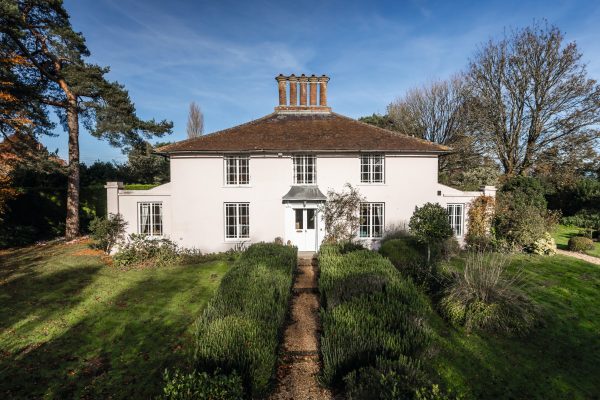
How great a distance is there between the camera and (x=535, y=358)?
6891 mm

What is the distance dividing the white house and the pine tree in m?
3.79

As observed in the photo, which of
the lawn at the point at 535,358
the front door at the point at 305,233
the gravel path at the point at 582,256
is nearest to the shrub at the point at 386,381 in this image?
the lawn at the point at 535,358

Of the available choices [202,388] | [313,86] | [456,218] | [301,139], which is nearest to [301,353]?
[202,388]

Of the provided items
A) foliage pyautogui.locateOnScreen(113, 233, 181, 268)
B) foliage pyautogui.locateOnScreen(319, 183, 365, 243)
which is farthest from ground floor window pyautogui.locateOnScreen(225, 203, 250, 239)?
foliage pyautogui.locateOnScreen(319, 183, 365, 243)

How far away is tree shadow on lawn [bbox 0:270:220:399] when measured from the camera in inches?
224

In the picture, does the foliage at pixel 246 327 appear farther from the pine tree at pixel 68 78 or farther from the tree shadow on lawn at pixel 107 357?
the pine tree at pixel 68 78

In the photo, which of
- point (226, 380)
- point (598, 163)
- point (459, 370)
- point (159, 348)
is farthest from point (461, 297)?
point (598, 163)

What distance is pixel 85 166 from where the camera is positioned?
24.8 meters

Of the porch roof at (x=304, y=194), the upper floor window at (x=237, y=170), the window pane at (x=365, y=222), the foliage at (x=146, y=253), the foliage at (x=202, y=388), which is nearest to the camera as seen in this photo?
the foliage at (x=202, y=388)

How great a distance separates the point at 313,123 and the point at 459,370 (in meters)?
14.6

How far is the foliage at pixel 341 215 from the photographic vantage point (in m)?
15.6

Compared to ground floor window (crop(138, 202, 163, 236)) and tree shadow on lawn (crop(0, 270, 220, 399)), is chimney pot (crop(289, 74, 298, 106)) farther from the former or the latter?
tree shadow on lawn (crop(0, 270, 220, 399))

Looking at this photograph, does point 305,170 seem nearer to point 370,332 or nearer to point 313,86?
point 313,86

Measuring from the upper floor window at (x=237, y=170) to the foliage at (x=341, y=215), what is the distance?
4.58 metres
